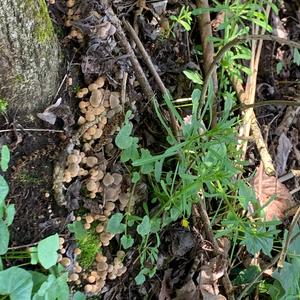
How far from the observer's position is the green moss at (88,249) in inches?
64.2

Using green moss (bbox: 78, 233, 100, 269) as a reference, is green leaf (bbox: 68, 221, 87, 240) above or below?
above

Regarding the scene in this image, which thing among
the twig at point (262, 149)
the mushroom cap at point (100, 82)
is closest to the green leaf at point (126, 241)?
the mushroom cap at point (100, 82)

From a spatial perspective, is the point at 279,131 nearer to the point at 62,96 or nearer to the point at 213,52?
the point at 213,52

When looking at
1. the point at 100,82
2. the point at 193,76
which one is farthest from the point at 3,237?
the point at 193,76

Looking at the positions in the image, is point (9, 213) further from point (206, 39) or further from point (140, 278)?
point (206, 39)

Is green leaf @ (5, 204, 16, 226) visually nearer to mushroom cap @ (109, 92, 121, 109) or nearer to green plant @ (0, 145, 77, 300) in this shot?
green plant @ (0, 145, 77, 300)

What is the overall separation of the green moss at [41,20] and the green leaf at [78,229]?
21.2 inches

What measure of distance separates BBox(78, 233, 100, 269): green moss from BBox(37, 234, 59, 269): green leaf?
19 cm

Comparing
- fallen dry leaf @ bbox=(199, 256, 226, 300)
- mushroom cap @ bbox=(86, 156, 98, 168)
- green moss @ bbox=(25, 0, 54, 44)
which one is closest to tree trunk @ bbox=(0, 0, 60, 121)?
green moss @ bbox=(25, 0, 54, 44)

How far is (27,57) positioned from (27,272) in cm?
57

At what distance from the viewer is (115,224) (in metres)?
1.62

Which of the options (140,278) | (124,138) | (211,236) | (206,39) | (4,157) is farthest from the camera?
(206,39)

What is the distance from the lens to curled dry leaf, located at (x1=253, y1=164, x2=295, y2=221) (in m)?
2.03

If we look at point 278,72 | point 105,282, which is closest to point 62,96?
point 105,282
